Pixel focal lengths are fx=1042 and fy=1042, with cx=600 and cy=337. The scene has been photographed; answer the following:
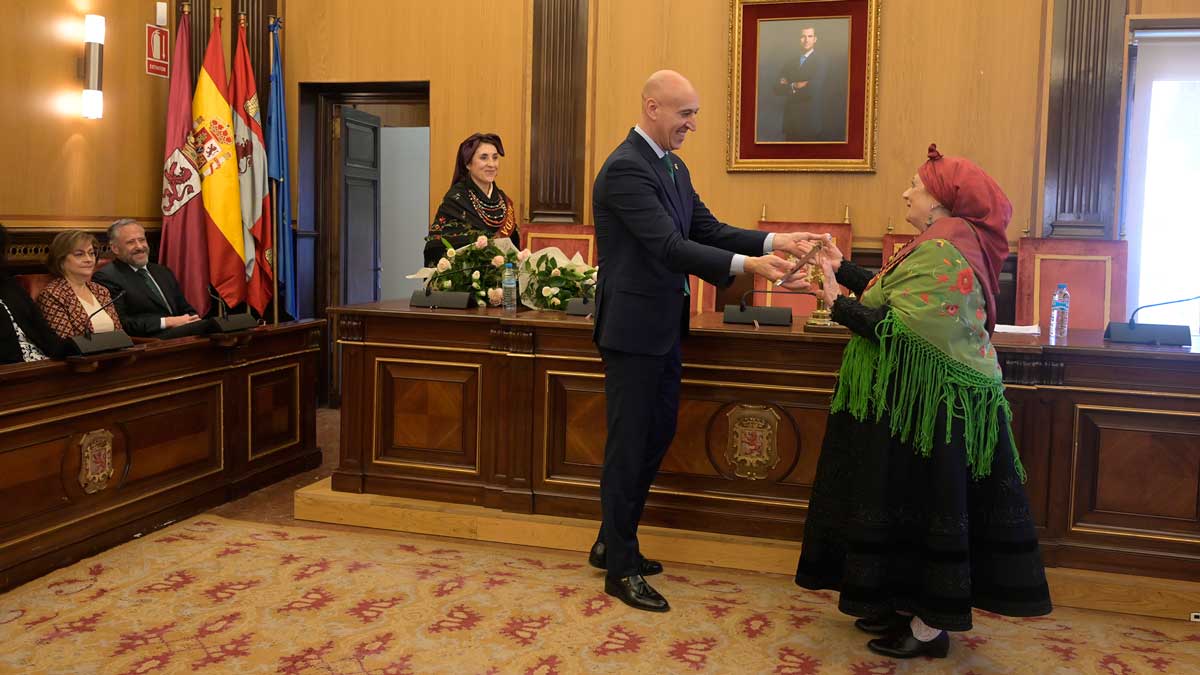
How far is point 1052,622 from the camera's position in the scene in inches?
146

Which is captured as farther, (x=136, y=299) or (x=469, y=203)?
(x=469, y=203)

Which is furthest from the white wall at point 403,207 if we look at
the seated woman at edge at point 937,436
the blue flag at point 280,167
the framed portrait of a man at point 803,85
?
the seated woman at edge at point 937,436

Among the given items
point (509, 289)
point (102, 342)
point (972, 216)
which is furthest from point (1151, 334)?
point (102, 342)

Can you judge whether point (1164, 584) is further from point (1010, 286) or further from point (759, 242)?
point (1010, 286)

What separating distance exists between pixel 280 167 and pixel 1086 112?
485 centimetres

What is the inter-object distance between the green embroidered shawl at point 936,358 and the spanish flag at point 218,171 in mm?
4455

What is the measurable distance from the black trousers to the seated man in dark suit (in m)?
2.37

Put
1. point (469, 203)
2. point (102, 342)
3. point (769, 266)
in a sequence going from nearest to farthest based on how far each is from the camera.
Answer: point (769, 266) → point (102, 342) → point (469, 203)

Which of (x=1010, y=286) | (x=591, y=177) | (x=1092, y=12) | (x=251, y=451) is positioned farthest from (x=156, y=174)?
(x=1092, y=12)

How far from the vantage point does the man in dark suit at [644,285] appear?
3.47 meters

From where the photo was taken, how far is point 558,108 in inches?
267

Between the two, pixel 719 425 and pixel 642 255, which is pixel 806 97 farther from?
pixel 642 255

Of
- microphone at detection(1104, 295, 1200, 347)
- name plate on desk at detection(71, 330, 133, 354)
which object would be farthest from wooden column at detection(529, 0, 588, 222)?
microphone at detection(1104, 295, 1200, 347)

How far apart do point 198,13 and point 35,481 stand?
3765mm
